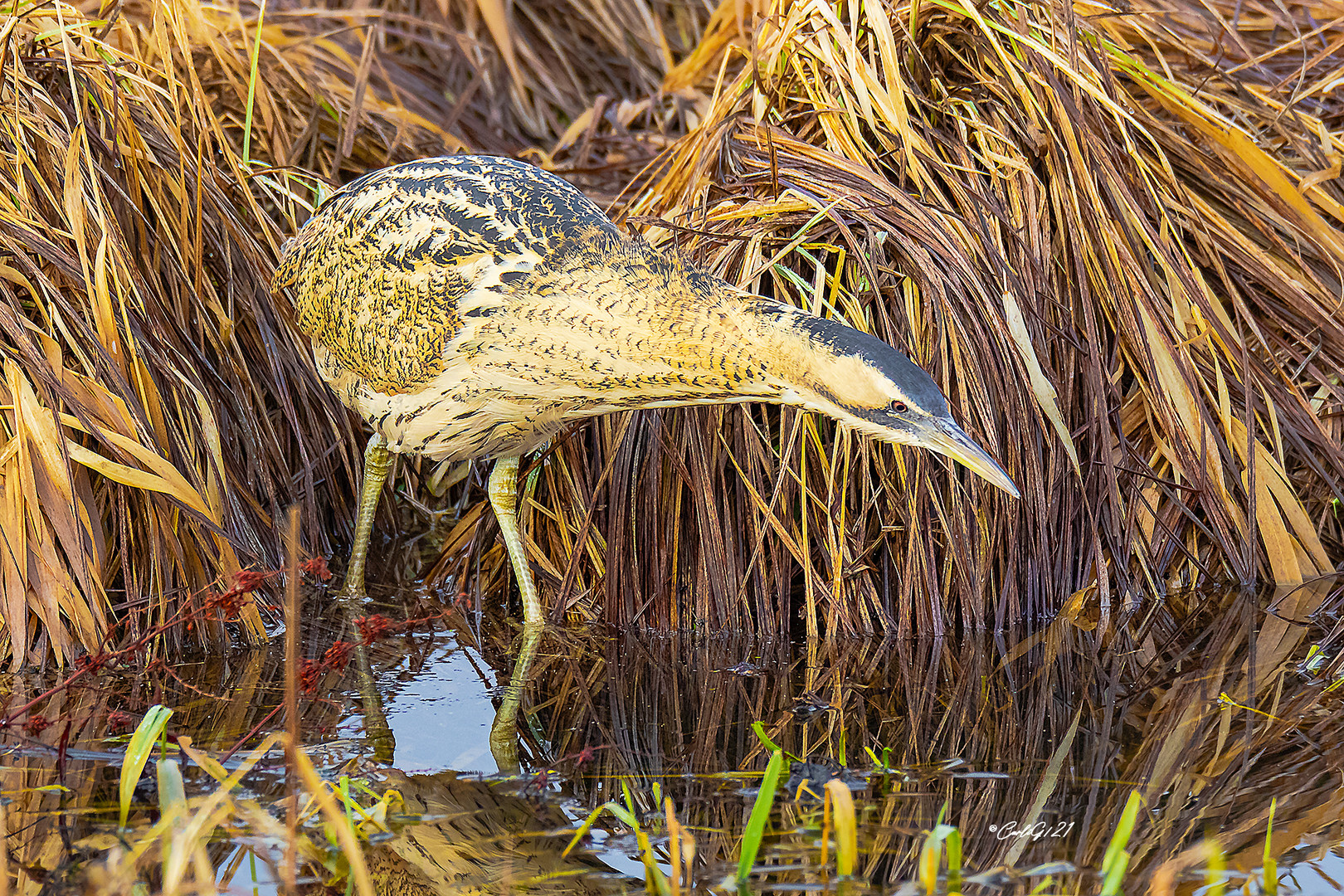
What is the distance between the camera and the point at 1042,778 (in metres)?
2.63

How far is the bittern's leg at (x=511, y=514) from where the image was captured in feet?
12.2

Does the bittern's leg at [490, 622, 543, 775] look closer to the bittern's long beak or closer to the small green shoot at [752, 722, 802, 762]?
the small green shoot at [752, 722, 802, 762]

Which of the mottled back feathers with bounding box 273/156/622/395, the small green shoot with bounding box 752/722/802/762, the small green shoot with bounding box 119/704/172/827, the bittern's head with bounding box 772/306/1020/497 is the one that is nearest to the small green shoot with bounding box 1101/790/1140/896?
the small green shoot with bounding box 752/722/802/762

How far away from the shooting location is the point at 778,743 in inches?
111

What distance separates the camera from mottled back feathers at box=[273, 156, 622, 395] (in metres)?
3.35

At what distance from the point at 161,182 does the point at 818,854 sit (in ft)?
10.2

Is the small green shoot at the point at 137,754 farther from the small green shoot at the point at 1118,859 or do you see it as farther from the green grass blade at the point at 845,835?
the small green shoot at the point at 1118,859

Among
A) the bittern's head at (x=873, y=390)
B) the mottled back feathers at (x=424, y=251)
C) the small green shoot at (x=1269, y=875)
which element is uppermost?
the mottled back feathers at (x=424, y=251)

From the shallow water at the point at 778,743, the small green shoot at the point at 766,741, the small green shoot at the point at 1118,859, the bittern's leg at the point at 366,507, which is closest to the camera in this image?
the small green shoot at the point at 1118,859

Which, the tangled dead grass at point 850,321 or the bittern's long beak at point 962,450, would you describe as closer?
the bittern's long beak at point 962,450

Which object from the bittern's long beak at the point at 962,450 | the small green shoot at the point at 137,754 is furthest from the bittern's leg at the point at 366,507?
the bittern's long beak at the point at 962,450

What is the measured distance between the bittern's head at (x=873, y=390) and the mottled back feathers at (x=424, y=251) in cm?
68

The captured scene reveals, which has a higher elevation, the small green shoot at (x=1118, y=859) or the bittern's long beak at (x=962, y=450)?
the bittern's long beak at (x=962, y=450)

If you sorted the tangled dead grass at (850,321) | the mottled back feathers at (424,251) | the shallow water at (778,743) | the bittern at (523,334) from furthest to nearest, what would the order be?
the tangled dead grass at (850,321) → the mottled back feathers at (424,251) → the bittern at (523,334) → the shallow water at (778,743)
